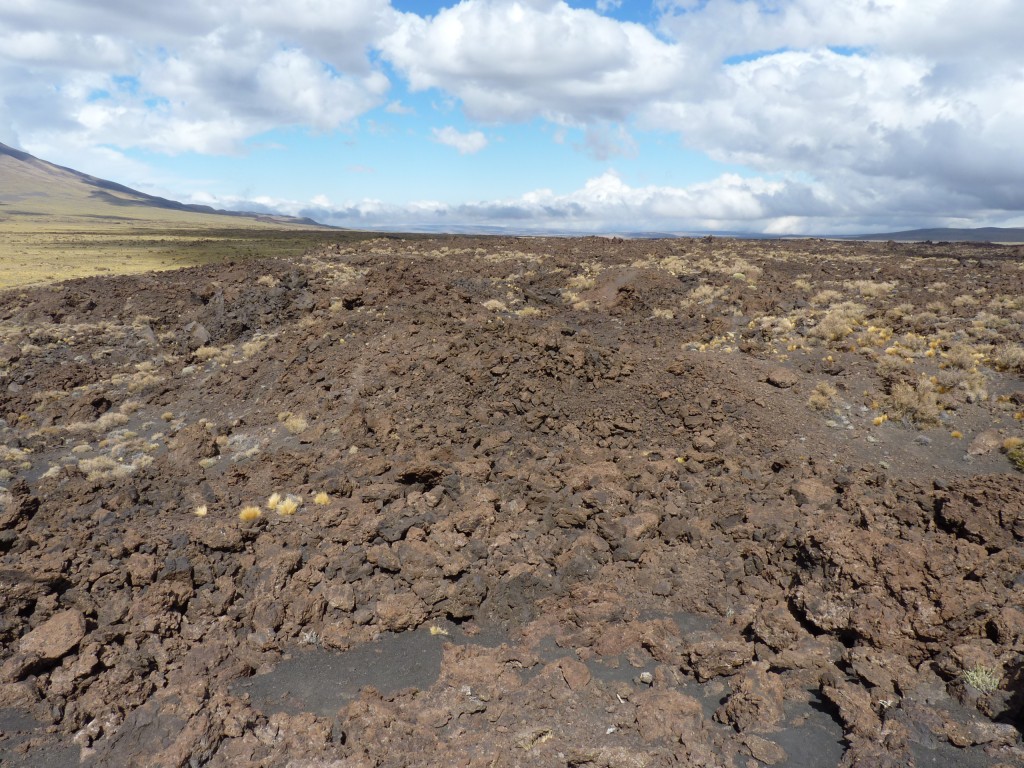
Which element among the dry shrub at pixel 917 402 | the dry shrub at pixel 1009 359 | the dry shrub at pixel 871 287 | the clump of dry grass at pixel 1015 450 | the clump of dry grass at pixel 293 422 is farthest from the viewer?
the dry shrub at pixel 871 287

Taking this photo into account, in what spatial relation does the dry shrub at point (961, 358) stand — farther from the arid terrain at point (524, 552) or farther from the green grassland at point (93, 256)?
the green grassland at point (93, 256)

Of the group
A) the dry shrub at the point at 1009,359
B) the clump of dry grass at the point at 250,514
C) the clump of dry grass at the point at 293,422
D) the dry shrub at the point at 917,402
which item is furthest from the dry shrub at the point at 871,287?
the clump of dry grass at the point at 250,514

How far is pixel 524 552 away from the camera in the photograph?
309 inches

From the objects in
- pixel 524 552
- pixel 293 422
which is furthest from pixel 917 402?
pixel 293 422

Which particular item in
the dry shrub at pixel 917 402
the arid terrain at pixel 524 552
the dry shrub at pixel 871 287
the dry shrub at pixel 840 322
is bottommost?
the arid terrain at pixel 524 552

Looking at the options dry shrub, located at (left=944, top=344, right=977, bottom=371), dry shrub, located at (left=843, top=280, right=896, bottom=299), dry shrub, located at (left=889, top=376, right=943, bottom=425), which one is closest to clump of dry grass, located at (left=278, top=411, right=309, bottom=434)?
dry shrub, located at (left=889, top=376, right=943, bottom=425)

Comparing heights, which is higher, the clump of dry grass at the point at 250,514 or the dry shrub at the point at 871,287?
the dry shrub at the point at 871,287

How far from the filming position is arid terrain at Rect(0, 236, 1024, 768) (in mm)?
5359

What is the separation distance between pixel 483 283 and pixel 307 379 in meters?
11.1

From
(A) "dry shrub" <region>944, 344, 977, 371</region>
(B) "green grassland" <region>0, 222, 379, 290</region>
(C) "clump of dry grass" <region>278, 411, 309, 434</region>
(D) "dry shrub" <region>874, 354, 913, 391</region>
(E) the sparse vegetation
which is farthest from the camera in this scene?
(B) "green grassland" <region>0, 222, 379, 290</region>

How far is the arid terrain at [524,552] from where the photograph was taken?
5.36m

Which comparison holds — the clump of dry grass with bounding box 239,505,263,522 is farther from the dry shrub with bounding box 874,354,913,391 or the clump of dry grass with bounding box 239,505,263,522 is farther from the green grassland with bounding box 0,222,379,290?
the green grassland with bounding box 0,222,379,290

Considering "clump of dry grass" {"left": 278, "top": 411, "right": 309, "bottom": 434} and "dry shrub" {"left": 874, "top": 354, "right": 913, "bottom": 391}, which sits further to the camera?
"dry shrub" {"left": 874, "top": 354, "right": 913, "bottom": 391}

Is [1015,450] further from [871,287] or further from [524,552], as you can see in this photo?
[871,287]
